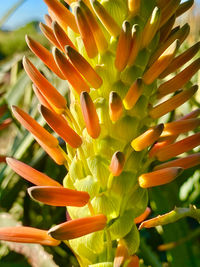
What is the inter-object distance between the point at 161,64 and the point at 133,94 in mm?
52

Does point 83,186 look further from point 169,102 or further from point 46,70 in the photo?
point 46,70

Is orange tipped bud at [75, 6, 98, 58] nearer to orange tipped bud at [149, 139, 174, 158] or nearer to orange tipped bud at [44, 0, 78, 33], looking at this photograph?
orange tipped bud at [44, 0, 78, 33]

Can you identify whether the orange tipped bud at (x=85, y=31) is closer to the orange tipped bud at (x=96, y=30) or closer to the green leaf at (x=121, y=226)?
the orange tipped bud at (x=96, y=30)

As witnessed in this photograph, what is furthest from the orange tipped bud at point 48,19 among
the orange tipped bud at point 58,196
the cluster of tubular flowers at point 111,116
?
the orange tipped bud at point 58,196

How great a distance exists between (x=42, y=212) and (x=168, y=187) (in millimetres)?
301

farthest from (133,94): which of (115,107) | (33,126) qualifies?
(33,126)

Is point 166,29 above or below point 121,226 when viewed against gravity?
above

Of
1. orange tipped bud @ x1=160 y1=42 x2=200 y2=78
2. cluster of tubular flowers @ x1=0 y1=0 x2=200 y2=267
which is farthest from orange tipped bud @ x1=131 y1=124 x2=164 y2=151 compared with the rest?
orange tipped bud @ x1=160 y1=42 x2=200 y2=78

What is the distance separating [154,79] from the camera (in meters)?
0.51

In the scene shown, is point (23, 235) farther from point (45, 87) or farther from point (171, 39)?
point (171, 39)

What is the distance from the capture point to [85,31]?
0.49 metres

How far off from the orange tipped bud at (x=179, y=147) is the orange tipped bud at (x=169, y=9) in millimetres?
155

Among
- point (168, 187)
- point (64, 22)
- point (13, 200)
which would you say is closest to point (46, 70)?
point (13, 200)

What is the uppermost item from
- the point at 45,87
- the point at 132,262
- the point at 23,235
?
the point at 45,87
